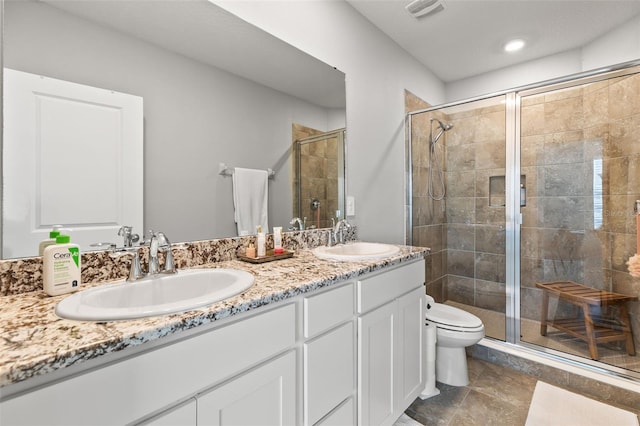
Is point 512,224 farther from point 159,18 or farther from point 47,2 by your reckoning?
point 47,2

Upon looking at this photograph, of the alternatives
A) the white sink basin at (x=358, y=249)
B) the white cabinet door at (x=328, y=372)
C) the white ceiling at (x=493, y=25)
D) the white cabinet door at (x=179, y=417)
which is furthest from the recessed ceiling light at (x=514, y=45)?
the white cabinet door at (x=179, y=417)

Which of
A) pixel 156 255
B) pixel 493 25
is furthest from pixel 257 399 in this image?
pixel 493 25

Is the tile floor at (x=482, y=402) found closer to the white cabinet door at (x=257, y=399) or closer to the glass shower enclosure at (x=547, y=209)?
the glass shower enclosure at (x=547, y=209)

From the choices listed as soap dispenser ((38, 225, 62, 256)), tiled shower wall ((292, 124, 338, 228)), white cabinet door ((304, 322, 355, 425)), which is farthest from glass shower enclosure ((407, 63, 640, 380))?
soap dispenser ((38, 225, 62, 256))

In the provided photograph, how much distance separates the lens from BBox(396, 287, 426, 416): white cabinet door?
1.46 m

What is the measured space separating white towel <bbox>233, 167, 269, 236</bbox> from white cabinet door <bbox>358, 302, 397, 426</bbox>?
69 centimetres

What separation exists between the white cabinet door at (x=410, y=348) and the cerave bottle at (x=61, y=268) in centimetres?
128

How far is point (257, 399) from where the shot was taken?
82 centimetres

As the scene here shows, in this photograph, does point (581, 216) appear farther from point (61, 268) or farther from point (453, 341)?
point (61, 268)

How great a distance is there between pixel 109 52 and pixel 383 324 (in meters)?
1.52

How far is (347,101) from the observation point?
197cm

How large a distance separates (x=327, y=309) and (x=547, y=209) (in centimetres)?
233

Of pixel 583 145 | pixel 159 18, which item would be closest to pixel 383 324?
pixel 159 18

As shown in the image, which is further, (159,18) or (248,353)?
(159,18)
